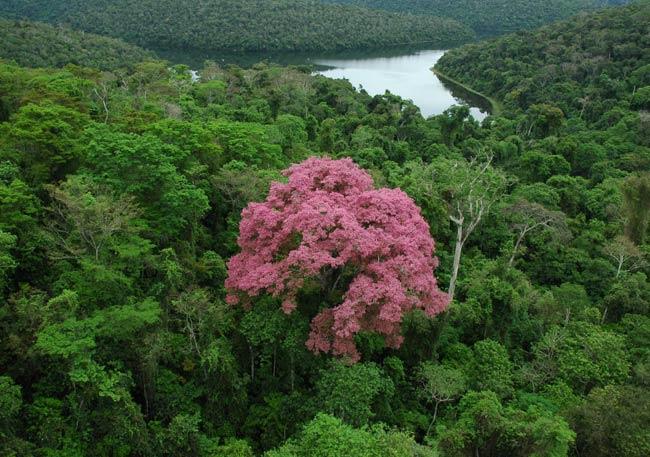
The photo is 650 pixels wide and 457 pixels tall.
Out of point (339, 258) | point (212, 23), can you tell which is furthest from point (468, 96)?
point (339, 258)

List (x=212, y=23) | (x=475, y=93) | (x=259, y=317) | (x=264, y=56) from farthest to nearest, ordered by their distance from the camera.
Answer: (x=212, y=23) < (x=264, y=56) < (x=475, y=93) < (x=259, y=317)

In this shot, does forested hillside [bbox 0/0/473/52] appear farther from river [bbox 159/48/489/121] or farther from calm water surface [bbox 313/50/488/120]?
calm water surface [bbox 313/50/488/120]

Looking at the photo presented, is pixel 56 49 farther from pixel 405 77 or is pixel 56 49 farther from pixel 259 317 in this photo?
pixel 259 317

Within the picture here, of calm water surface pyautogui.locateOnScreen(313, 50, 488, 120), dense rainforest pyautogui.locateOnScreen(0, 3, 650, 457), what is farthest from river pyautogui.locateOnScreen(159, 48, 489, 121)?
dense rainforest pyautogui.locateOnScreen(0, 3, 650, 457)

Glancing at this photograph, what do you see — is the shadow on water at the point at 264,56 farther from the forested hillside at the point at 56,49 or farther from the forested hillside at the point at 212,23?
the forested hillside at the point at 56,49

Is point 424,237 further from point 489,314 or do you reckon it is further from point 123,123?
point 123,123

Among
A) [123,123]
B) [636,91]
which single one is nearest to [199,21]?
[636,91]
